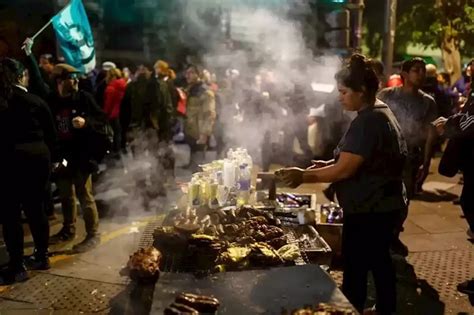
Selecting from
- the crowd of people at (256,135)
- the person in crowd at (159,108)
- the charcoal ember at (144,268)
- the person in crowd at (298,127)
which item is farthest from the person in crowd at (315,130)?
the charcoal ember at (144,268)

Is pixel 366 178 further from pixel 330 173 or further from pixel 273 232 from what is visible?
pixel 273 232

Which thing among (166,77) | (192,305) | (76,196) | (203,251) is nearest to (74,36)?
(76,196)

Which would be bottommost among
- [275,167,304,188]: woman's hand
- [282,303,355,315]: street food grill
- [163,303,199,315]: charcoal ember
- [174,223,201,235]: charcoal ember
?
[282,303,355,315]: street food grill

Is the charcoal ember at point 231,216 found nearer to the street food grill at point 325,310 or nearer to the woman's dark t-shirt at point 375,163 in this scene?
the woman's dark t-shirt at point 375,163

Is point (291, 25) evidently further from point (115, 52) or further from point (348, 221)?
point (115, 52)

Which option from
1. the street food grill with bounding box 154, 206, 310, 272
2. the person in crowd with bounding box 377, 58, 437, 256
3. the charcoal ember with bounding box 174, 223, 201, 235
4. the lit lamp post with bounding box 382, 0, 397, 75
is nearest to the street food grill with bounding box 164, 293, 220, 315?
the street food grill with bounding box 154, 206, 310, 272

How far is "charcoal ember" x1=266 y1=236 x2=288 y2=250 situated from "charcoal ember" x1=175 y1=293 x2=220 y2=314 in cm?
134

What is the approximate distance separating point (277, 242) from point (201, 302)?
4.91ft

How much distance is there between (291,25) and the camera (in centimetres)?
1205

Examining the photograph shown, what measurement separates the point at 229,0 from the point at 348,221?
1060cm

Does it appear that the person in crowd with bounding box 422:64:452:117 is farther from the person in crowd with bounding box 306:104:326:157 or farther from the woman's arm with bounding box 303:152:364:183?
the woman's arm with bounding box 303:152:364:183

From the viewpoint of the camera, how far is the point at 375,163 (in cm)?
420

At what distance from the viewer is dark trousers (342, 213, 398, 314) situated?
14.3 feet

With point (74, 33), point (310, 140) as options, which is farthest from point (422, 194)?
point (74, 33)
